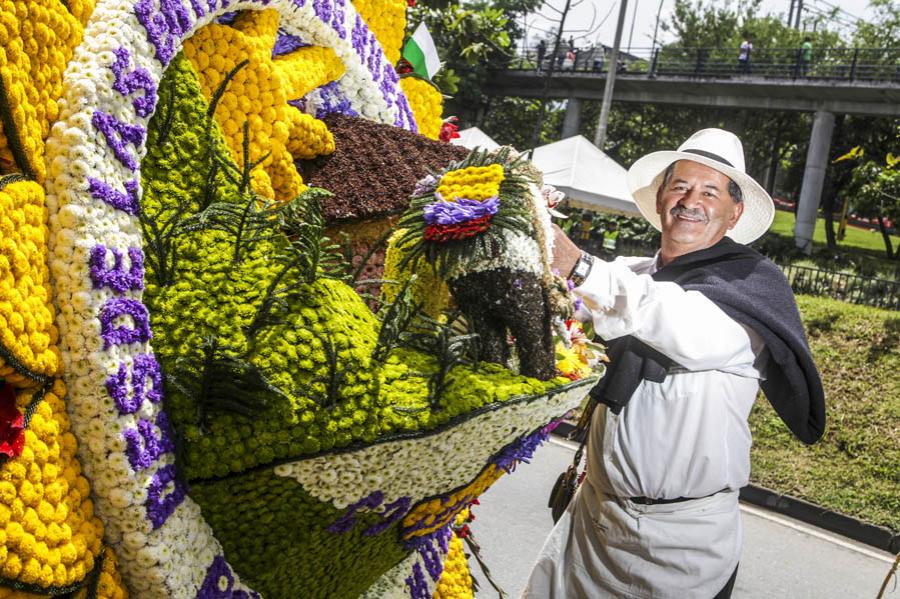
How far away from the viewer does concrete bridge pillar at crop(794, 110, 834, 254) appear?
22.0 m

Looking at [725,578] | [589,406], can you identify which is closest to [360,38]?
[589,406]

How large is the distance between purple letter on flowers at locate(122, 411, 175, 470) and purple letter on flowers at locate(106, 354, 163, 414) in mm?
30

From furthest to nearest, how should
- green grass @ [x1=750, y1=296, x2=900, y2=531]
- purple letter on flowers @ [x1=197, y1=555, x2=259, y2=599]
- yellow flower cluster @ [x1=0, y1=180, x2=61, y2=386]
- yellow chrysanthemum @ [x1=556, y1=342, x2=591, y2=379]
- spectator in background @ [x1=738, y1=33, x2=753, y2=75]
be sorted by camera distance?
spectator in background @ [x1=738, y1=33, x2=753, y2=75] → green grass @ [x1=750, y1=296, x2=900, y2=531] → yellow chrysanthemum @ [x1=556, y1=342, x2=591, y2=379] → purple letter on flowers @ [x1=197, y1=555, x2=259, y2=599] → yellow flower cluster @ [x1=0, y1=180, x2=61, y2=386]

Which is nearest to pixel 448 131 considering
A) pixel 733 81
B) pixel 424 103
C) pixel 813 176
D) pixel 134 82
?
pixel 424 103

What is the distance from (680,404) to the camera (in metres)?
2.60

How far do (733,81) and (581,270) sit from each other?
22.5 m

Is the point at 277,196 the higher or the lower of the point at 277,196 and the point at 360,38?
the lower

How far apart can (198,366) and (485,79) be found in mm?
23543

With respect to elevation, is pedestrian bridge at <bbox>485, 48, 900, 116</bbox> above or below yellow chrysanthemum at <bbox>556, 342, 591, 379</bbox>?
above

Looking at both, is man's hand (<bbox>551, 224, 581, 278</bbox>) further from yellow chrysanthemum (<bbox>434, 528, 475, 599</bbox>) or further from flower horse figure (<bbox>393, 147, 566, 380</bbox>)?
yellow chrysanthemum (<bbox>434, 528, 475, 599</bbox>)

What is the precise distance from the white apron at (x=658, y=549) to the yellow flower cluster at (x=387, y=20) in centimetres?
151

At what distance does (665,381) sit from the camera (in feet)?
8.63

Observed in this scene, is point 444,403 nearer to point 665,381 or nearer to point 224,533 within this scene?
point 224,533

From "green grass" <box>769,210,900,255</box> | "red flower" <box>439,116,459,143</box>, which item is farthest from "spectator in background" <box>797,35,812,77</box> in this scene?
"red flower" <box>439,116,459,143</box>
